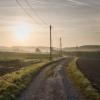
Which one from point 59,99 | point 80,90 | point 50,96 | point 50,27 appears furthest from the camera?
point 50,27

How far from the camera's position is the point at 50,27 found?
93312 millimetres

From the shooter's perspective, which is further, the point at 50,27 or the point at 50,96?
the point at 50,27

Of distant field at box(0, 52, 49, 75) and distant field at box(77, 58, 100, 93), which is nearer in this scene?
distant field at box(77, 58, 100, 93)

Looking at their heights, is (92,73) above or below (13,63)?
above

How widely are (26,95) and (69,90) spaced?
3.94 m

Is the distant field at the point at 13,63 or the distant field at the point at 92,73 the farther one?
the distant field at the point at 13,63

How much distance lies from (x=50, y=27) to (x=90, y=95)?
75.4m

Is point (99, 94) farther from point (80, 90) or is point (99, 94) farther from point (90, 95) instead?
point (80, 90)

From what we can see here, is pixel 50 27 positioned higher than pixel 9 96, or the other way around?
pixel 50 27

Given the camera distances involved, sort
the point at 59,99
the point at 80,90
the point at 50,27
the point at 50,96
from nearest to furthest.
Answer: the point at 59,99, the point at 50,96, the point at 80,90, the point at 50,27

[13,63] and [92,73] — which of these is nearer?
[92,73]

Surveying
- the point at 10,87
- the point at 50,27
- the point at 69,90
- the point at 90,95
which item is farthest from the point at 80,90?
the point at 50,27

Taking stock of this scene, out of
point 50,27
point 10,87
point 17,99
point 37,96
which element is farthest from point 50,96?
point 50,27

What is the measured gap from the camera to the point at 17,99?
1778 cm
